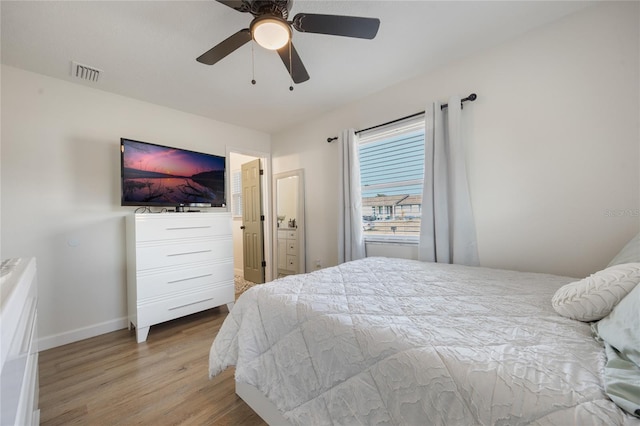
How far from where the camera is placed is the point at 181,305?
2.59 meters

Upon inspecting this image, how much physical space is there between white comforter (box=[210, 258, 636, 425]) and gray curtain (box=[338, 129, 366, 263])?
1.36 meters

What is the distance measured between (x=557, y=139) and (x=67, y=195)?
168 inches

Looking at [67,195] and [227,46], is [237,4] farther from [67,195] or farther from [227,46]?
[67,195]

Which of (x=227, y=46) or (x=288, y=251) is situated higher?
(x=227, y=46)

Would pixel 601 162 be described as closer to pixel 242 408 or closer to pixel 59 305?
pixel 242 408

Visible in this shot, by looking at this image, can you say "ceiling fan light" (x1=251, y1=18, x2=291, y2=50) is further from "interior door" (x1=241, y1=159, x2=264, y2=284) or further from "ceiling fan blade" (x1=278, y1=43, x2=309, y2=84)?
"interior door" (x1=241, y1=159, x2=264, y2=284)

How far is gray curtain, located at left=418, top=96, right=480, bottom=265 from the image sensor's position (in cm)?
223

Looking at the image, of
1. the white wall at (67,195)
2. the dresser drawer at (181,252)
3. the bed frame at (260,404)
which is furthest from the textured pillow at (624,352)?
the white wall at (67,195)

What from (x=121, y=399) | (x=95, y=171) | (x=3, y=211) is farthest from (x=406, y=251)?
(x=3, y=211)

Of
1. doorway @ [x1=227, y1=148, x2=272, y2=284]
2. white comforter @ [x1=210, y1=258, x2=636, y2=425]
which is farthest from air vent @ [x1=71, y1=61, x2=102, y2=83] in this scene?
white comforter @ [x1=210, y1=258, x2=636, y2=425]

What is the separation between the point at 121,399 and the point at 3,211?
1947mm

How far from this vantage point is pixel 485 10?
69.4 inches

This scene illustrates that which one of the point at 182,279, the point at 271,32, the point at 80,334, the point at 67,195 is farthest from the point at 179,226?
the point at 271,32

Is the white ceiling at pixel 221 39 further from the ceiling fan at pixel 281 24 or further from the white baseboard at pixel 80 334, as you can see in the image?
the white baseboard at pixel 80 334
